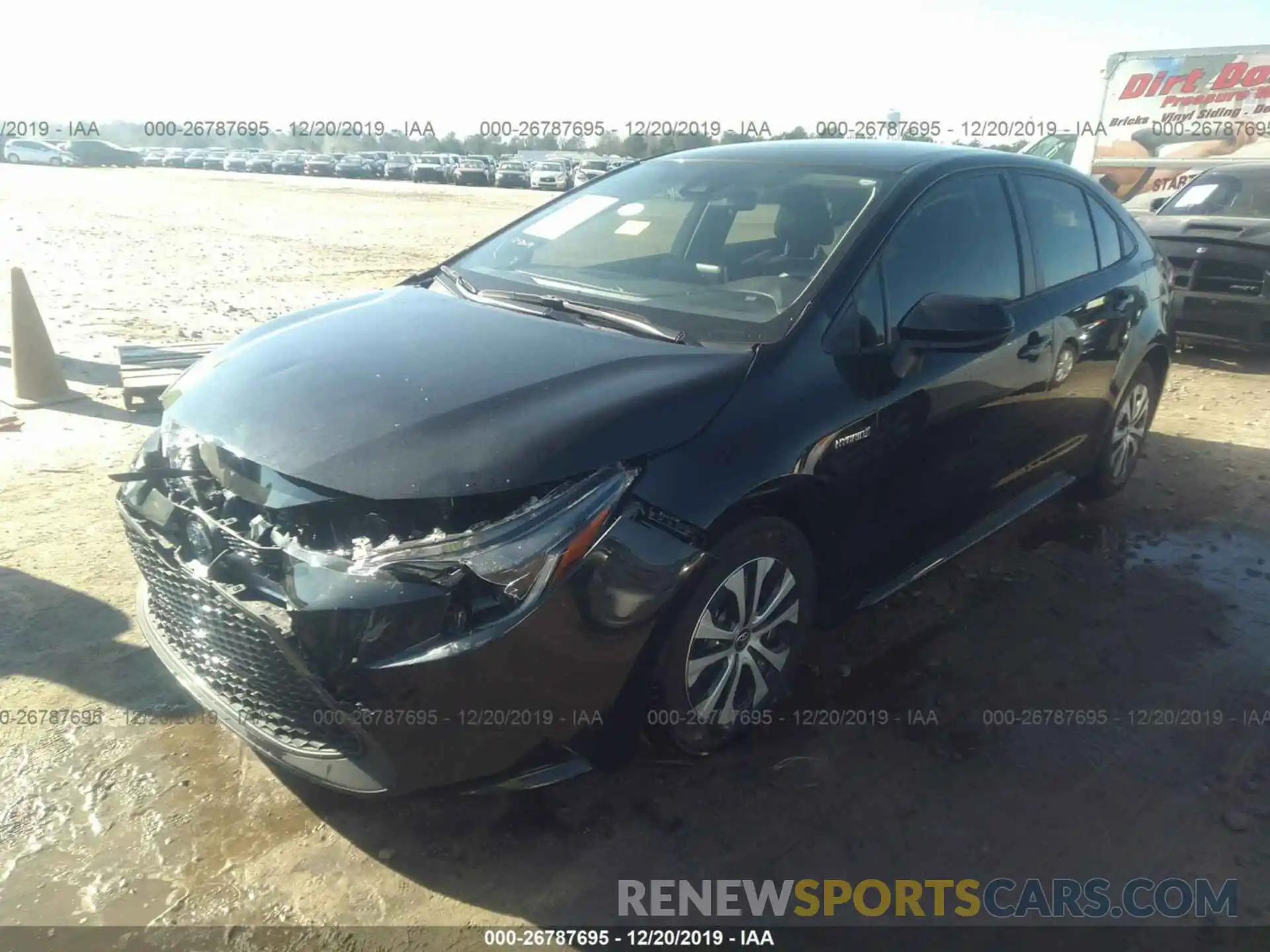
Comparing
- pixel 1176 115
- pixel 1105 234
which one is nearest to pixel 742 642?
pixel 1105 234

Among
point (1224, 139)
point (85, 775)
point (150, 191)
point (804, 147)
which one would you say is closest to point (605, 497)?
point (85, 775)

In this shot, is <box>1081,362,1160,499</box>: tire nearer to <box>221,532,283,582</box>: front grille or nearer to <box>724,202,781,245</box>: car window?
<box>724,202,781,245</box>: car window

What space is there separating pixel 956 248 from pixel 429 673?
255 cm

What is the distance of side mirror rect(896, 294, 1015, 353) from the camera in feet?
10.0

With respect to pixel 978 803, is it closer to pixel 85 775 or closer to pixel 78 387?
pixel 85 775

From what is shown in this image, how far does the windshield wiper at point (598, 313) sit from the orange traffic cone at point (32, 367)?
4188 mm

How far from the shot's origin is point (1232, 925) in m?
2.49

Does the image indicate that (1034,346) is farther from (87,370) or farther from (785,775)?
(87,370)

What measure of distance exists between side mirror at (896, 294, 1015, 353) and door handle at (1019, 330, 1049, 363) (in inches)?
26.3

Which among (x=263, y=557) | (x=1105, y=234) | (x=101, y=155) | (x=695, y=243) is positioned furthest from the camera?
(x=101, y=155)

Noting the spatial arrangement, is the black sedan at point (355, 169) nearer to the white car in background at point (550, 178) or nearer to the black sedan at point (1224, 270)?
the white car in background at point (550, 178)

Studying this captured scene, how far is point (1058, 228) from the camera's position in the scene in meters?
4.22

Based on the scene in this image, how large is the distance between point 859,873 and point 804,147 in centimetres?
285

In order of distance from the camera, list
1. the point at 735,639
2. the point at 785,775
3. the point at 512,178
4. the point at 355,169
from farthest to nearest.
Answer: the point at 355,169 < the point at 512,178 < the point at 785,775 < the point at 735,639
